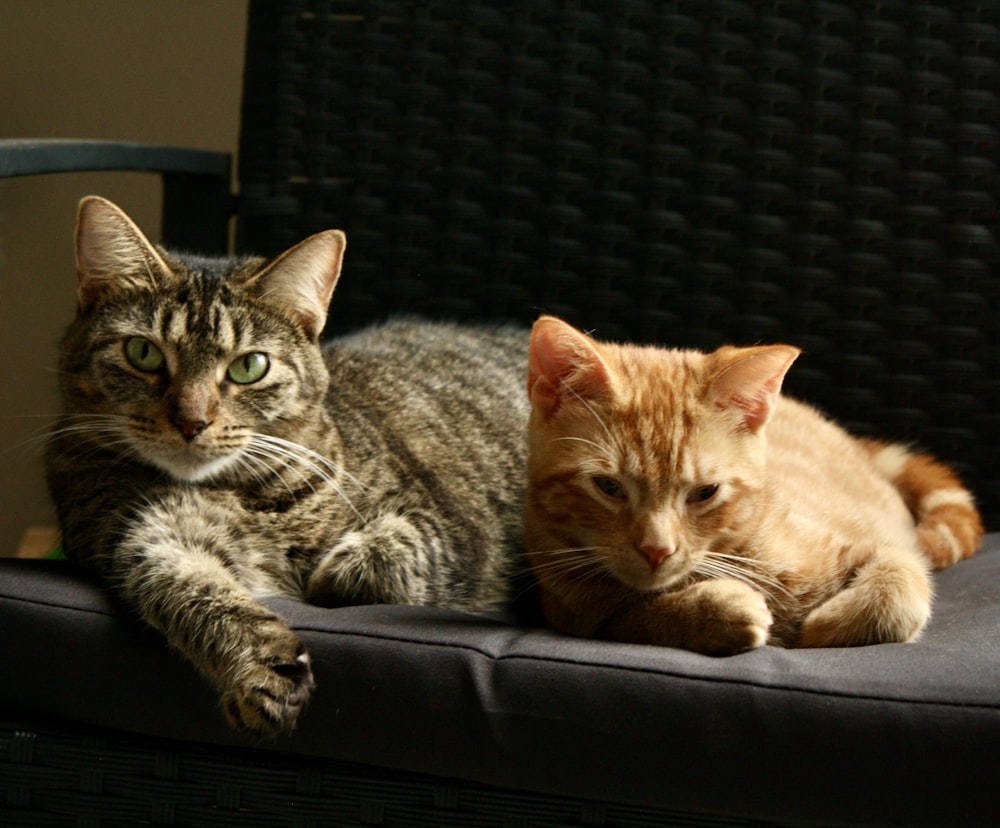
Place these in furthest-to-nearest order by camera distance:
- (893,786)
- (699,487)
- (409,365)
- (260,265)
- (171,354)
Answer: (409,365)
(260,265)
(171,354)
(699,487)
(893,786)

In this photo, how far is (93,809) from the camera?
1479mm

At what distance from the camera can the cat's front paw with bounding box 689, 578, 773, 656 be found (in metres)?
1.49

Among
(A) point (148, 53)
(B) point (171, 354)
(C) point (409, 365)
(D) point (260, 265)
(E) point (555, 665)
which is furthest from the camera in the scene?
(A) point (148, 53)

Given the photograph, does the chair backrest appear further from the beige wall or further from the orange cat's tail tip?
the beige wall

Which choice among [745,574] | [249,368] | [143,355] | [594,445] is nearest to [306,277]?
[249,368]

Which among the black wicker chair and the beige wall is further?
the beige wall

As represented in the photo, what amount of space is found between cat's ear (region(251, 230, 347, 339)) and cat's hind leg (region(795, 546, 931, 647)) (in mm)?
1013

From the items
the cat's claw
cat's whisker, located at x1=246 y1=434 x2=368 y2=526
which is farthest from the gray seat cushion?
cat's whisker, located at x1=246 y1=434 x2=368 y2=526

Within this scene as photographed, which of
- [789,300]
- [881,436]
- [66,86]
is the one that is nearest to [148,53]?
[66,86]

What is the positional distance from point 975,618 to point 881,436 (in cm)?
87

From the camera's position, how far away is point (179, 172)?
7.63 ft

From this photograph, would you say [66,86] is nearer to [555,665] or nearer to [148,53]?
[148,53]

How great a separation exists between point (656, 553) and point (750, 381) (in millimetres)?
333

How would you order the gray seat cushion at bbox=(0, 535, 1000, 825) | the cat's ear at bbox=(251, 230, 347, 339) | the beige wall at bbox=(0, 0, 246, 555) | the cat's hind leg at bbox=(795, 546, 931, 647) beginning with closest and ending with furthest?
the gray seat cushion at bbox=(0, 535, 1000, 825)
the cat's hind leg at bbox=(795, 546, 931, 647)
the cat's ear at bbox=(251, 230, 347, 339)
the beige wall at bbox=(0, 0, 246, 555)
